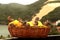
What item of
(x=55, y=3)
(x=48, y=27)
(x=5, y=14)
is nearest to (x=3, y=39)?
(x=5, y=14)

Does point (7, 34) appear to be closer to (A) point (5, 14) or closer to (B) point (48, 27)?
(A) point (5, 14)

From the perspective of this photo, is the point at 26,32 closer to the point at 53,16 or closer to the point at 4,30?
the point at 4,30

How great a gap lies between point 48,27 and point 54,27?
16 cm

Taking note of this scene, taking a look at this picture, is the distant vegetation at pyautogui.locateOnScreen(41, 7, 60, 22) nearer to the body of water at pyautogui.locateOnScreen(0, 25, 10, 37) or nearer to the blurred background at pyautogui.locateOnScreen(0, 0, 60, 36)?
the blurred background at pyautogui.locateOnScreen(0, 0, 60, 36)

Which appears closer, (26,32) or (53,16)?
(26,32)

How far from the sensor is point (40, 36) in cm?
348

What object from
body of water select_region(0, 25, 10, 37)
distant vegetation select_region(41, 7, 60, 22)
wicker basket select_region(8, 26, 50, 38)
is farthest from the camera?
distant vegetation select_region(41, 7, 60, 22)

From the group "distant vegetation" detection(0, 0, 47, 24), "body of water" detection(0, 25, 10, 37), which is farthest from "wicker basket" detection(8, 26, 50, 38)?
"distant vegetation" detection(0, 0, 47, 24)

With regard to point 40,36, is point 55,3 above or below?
above

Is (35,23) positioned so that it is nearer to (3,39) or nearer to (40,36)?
(40,36)

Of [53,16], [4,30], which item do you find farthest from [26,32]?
[53,16]

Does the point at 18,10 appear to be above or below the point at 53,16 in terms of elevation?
above

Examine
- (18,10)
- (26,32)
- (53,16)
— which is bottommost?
(26,32)

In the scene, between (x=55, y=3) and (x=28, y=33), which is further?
(x=55, y=3)
